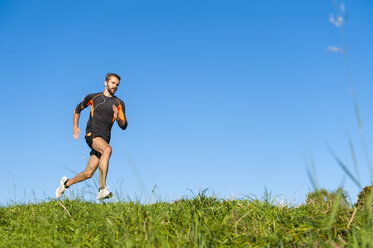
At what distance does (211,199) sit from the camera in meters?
5.71

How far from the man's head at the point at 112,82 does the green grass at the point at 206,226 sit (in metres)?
3.49

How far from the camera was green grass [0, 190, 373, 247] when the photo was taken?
13.3 feet

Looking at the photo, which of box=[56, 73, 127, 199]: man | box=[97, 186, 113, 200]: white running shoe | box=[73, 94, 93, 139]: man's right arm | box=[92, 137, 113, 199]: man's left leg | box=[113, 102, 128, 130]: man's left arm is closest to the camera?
box=[97, 186, 113, 200]: white running shoe

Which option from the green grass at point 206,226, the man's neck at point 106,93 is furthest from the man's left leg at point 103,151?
the green grass at point 206,226

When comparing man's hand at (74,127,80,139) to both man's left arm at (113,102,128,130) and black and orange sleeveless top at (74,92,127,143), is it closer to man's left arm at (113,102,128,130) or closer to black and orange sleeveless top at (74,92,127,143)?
black and orange sleeveless top at (74,92,127,143)

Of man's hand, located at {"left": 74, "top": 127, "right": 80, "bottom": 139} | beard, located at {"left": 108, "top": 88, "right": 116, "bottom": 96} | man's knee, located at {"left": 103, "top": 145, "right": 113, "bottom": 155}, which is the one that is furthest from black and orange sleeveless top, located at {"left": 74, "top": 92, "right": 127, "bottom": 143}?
man's knee, located at {"left": 103, "top": 145, "right": 113, "bottom": 155}

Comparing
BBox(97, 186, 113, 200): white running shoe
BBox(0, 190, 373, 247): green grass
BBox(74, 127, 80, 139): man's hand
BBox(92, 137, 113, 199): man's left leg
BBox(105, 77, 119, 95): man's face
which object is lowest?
BBox(0, 190, 373, 247): green grass

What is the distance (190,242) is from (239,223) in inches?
31.9

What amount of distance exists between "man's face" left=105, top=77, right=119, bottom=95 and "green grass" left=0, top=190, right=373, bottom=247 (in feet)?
11.4

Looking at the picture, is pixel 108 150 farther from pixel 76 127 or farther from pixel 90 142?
pixel 76 127

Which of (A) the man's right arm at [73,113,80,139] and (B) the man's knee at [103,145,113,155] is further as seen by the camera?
(A) the man's right arm at [73,113,80,139]

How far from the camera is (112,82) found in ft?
28.8

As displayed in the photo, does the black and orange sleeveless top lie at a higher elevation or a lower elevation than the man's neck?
lower

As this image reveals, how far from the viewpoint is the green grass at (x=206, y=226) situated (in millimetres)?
4039
